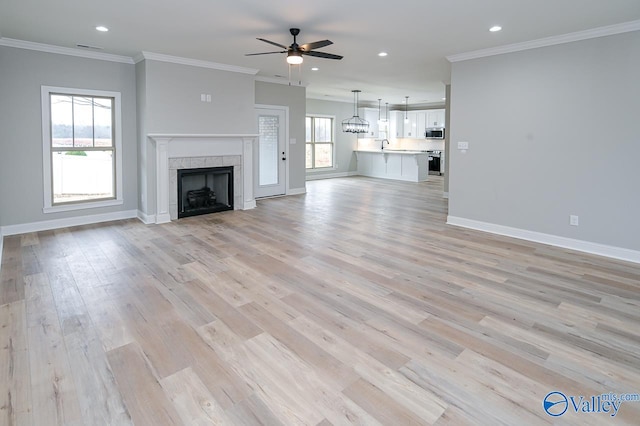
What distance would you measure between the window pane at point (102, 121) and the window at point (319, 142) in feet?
22.5

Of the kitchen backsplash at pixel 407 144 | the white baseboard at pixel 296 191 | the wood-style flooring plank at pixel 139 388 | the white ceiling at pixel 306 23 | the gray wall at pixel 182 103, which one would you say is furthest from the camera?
the kitchen backsplash at pixel 407 144

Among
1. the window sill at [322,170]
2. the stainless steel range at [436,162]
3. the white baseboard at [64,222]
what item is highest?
the stainless steel range at [436,162]

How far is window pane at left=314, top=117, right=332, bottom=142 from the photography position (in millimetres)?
12648

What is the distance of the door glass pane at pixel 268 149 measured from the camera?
28.2ft

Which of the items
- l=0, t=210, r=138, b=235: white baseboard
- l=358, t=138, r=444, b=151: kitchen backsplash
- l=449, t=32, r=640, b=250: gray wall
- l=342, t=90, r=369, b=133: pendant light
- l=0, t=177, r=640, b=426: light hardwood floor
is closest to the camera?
l=0, t=177, r=640, b=426: light hardwood floor

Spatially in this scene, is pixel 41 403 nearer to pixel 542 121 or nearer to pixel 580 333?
pixel 580 333

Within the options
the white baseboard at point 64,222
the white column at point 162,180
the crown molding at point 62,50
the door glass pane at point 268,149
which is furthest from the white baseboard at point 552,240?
the crown molding at point 62,50

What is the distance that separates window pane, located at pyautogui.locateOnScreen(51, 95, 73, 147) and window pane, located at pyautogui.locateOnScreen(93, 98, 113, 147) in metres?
0.34

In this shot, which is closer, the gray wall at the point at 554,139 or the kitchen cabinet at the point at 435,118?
the gray wall at the point at 554,139

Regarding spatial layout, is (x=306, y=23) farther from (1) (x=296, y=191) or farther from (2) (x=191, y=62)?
(1) (x=296, y=191)

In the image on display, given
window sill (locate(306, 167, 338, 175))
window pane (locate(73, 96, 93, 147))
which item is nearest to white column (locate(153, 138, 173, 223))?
window pane (locate(73, 96, 93, 147))

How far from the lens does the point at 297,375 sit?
2.28 m

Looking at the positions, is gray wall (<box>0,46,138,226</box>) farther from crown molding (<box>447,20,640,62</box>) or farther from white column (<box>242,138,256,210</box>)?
crown molding (<box>447,20,640,62</box>)

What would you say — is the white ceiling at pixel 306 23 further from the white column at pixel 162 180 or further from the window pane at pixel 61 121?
the white column at pixel 162 180
